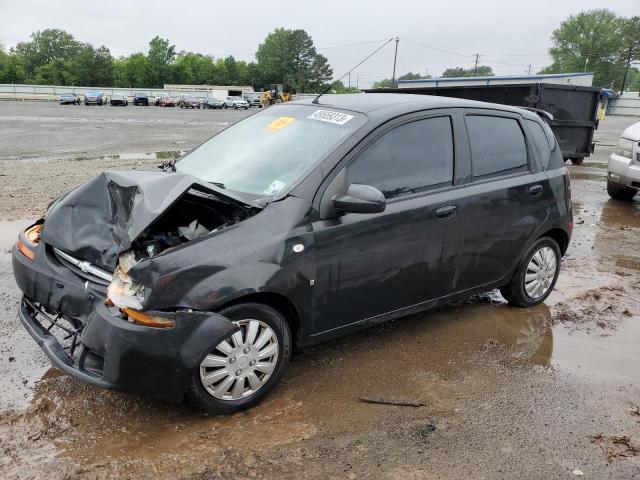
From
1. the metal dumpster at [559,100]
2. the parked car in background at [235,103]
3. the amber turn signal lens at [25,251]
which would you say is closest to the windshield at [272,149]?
the amber turn signal lens at [25,251]

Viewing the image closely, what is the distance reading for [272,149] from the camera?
12.5 feet

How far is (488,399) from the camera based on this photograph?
11.5 ft

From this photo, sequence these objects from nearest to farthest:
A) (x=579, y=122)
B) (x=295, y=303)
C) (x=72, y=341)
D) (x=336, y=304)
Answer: (x=72, y=341) < (x=295, y=303) < (x=336, y=304) < (x=579, y=122)

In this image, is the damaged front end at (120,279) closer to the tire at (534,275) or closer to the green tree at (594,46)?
the tire at (534,275)

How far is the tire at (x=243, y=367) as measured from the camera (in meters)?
3.01

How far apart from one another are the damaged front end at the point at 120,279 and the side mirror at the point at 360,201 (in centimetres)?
51

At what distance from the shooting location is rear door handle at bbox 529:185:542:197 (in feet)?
14.8

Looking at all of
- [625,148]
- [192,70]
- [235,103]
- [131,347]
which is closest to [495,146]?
[131,347]

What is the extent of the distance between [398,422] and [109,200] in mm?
2258

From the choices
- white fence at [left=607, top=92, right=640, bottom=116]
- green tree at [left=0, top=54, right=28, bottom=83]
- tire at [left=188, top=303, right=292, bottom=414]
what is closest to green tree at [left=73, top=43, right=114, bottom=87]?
green tree at [left=0, top=54, right=28, bottom=83]

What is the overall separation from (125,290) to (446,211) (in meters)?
2.23

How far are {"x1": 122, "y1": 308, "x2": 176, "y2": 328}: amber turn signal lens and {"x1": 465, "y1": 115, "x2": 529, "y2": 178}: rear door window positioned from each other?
2545mm

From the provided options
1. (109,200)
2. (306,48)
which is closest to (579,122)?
(109,200)

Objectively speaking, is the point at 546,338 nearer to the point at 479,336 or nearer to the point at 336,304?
the point at 479,336
